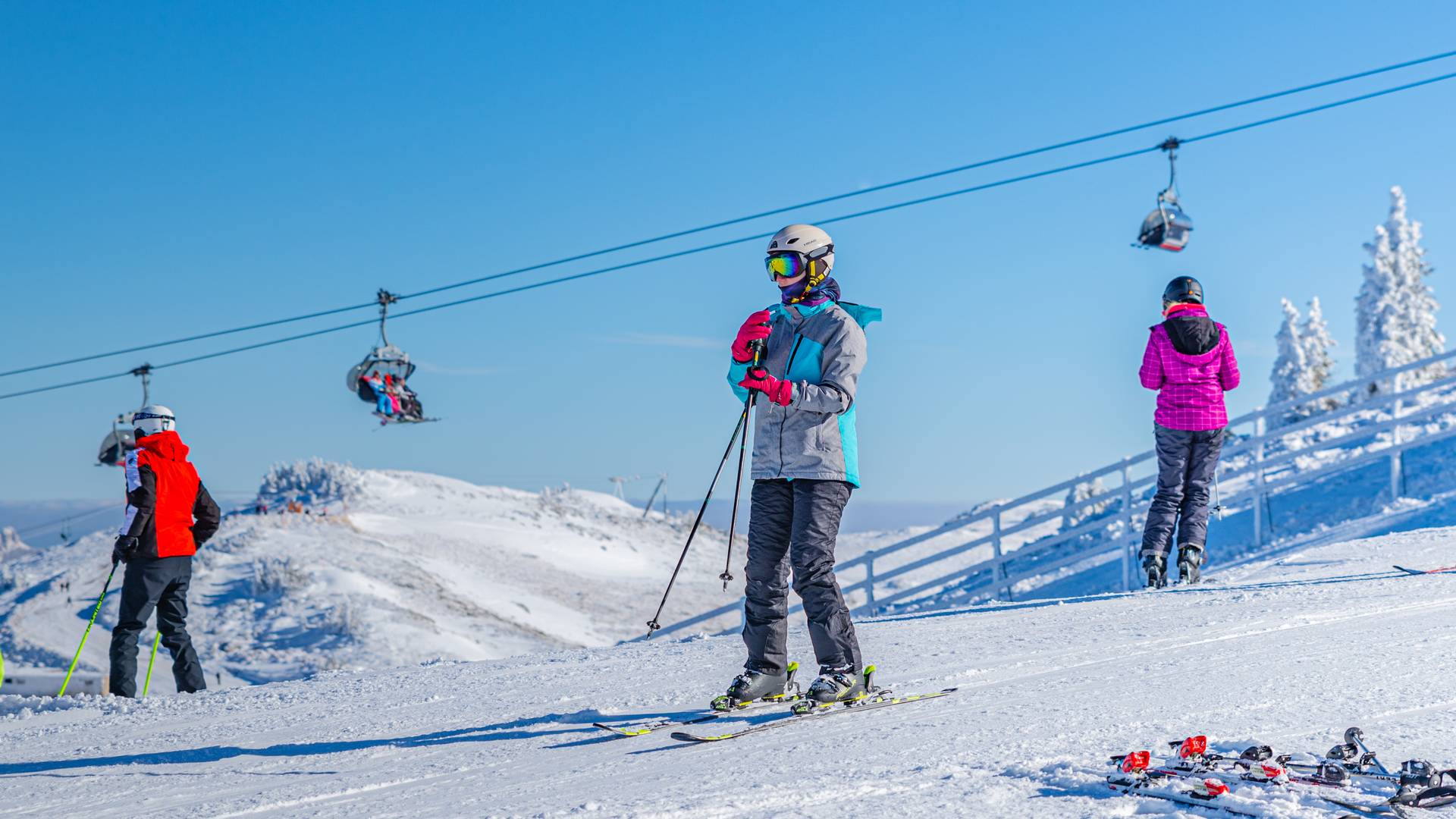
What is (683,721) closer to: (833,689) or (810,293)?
(833,689)

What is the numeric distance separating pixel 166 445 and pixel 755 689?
5.65m

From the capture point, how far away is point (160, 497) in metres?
8.73

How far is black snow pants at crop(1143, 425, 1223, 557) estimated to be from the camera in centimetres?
991

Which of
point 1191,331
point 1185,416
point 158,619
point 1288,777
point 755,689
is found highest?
point 1191,331

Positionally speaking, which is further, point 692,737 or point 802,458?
point 802,458

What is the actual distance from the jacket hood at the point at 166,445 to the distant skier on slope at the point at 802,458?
17.9ft

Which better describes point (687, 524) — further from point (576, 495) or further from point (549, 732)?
point (549, 732)

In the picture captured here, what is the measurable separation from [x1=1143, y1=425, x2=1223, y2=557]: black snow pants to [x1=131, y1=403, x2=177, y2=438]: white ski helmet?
7.68 metres

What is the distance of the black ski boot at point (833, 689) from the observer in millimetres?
5031

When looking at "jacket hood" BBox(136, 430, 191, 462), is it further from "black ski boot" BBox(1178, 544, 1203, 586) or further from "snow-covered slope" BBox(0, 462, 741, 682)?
"snow-covered slope" BBox(0, 462, 741, 682)

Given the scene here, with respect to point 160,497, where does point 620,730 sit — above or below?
below

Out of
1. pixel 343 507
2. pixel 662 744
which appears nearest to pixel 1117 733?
pixel 662 744

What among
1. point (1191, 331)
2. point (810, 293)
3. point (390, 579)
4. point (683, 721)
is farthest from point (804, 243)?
point (390, 579)

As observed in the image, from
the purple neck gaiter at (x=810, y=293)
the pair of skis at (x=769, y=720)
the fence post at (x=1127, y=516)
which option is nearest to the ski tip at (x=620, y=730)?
the pair of skis at (x=769, y=720)
